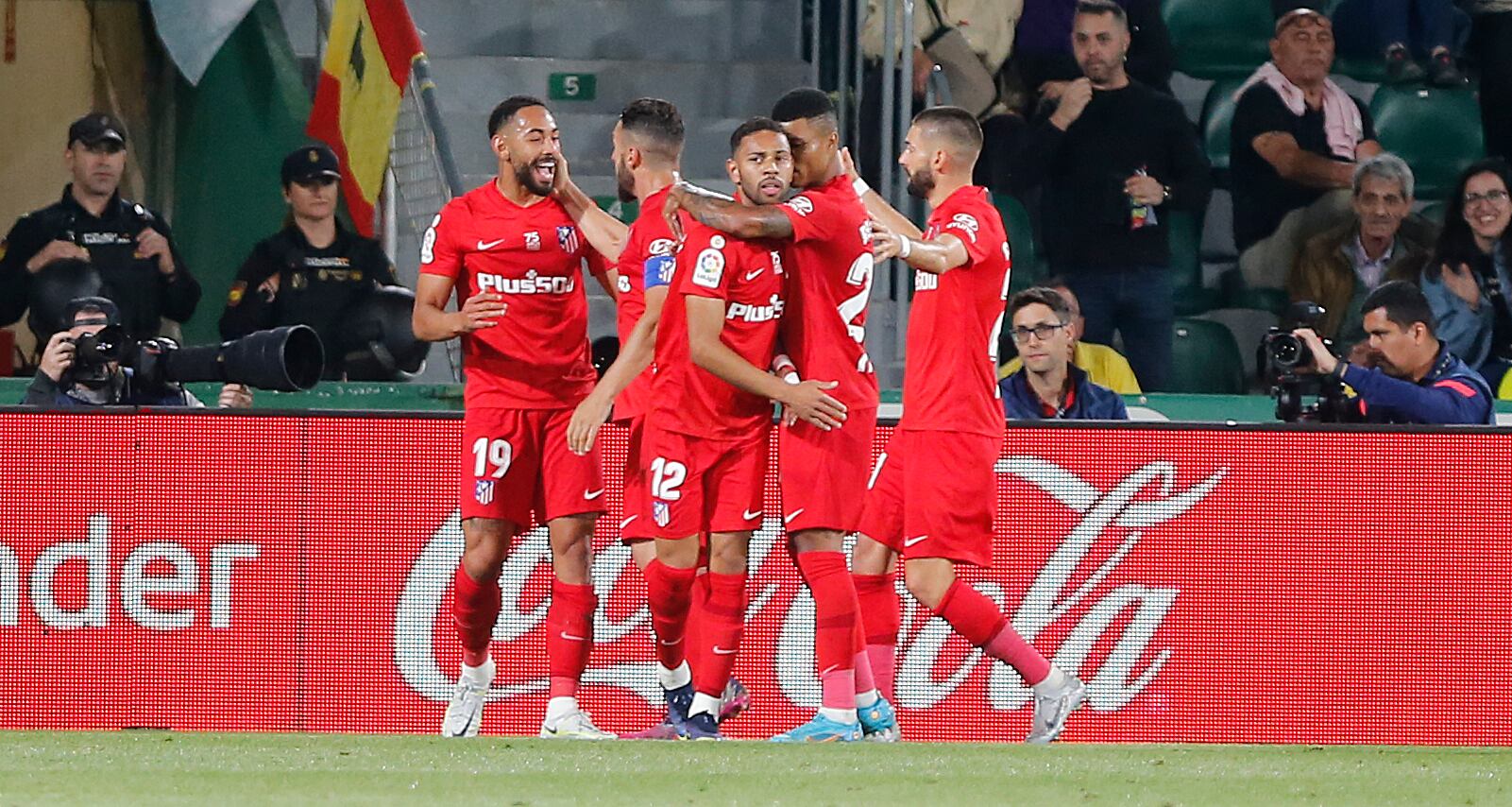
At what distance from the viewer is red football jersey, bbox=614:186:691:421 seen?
639 centimetres

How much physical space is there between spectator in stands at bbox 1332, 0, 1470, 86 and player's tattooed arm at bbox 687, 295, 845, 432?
5.76m

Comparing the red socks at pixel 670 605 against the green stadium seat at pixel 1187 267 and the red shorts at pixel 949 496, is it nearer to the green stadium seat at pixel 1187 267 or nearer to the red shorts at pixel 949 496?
the red shorts at pixel 949 496

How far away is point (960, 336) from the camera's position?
6.49 metres

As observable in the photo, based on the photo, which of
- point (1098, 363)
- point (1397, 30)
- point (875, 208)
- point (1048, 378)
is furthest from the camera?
point (1397, 30)

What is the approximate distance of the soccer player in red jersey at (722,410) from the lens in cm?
609

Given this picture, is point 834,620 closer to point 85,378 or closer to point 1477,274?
point 85,378

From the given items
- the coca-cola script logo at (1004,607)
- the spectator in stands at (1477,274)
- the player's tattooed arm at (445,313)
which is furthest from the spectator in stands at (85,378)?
the spectator in stands at (1477,274)

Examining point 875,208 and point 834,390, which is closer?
point 834,390

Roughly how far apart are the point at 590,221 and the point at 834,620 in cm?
142

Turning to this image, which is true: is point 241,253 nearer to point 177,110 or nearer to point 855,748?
point 177,110

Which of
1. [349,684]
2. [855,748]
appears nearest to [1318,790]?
[855,748]

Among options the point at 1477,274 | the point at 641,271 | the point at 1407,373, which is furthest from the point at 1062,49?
the point at 641,271

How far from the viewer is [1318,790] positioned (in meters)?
5.13

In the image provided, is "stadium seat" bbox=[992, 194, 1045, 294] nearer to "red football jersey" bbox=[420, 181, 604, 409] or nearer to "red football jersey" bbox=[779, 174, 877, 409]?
"red football jersey" bbox=[420, 181, 604, 409]
